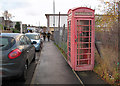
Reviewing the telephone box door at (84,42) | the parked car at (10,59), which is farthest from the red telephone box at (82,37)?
the parked car at (10,59)

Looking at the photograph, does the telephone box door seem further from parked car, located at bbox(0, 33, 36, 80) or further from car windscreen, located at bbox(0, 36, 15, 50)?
car windscreen, located at bbox(0, 36, 15, 50)

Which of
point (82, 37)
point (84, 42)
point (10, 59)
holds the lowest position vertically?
point (10, 59)

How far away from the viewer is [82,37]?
578 centimetres

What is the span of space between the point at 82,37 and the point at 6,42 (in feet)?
10.1

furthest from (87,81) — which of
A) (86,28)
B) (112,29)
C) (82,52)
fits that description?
(86,28)

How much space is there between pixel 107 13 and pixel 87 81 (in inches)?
156

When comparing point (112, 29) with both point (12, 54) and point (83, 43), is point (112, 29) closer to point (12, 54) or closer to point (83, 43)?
point (83, 43)

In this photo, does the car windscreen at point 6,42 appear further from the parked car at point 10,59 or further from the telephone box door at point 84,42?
the telephone box door at point 84,42

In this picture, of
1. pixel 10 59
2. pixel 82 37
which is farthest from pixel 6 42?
pixel 82 37

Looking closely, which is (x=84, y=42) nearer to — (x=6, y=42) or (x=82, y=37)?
(x=82, y=37)

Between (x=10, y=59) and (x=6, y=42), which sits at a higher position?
(x=6, y=42)

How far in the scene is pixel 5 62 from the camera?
411cm

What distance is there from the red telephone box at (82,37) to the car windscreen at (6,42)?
8.19 feet

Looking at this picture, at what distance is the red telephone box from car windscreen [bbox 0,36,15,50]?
2495mm
